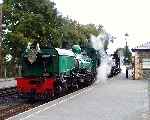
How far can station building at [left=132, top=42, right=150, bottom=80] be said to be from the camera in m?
46.6

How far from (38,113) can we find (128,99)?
7811 millimetres

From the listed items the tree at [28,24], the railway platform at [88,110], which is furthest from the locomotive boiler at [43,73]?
the tree at [28,24]

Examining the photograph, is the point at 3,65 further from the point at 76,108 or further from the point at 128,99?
the point at 76,108

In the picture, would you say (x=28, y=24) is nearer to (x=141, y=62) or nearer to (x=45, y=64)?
(x=141, y=62)

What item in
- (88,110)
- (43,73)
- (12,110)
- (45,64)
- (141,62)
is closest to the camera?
(88,110)

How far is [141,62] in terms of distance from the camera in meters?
46.9

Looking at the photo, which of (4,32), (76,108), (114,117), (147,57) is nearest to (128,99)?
(76,108)

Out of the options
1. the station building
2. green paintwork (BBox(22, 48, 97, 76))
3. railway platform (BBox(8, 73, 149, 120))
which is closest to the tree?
the station building

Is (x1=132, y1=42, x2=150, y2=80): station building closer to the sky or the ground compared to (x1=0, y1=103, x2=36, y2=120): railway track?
closer to the sky

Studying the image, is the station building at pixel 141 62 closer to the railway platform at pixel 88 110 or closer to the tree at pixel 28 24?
the tree at pixel 28 24

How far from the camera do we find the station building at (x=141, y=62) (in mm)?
46562

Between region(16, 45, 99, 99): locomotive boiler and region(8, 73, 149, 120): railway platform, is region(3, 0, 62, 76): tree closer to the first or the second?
region(16, 45, 99, 99): locomotive boiler

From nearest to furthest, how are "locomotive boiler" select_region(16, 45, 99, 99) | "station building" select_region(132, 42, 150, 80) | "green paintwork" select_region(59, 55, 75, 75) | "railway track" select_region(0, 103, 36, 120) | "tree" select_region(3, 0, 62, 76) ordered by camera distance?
"railway track" select_region(0, 103, 36, 120)
"locomotive boiler" select_region(16, 45, 99, 99)
"green paintwork" select_region(59, 55, 75, 75)
"station building" select_region(132, 42, 150, 80)
"tree" select_region(3, 0, 62, 76)

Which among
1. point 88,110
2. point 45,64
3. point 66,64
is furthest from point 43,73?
point 88,110
